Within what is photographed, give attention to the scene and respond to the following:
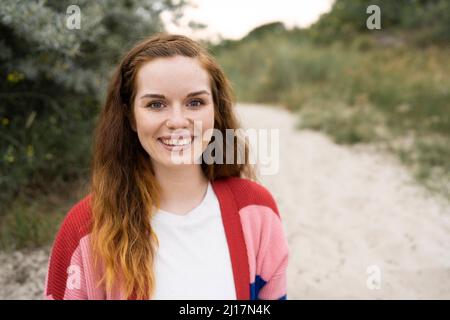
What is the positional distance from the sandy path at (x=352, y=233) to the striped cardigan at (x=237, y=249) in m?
1.23

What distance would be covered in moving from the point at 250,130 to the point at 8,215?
11.7 ft

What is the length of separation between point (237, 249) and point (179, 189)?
273mm

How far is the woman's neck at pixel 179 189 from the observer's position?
1464 mm

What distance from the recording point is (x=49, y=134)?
3197mm

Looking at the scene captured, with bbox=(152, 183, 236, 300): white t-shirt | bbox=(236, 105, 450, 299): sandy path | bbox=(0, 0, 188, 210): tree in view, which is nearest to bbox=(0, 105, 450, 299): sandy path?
bbox=(236, 105, 450, 299): sandy path

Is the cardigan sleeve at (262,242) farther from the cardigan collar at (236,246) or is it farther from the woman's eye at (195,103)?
the woman's eye at (195,103)

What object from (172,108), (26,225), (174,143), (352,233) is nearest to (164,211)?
(174,143)

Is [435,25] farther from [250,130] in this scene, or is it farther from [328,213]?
[328,213]

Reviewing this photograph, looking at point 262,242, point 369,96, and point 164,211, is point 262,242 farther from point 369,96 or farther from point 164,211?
point 369,96

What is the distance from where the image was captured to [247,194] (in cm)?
152

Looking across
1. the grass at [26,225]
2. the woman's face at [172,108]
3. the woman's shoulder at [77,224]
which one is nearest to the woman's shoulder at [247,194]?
the woman's face at [172,108]

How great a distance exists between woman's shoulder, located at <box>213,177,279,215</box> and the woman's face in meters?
0.21
